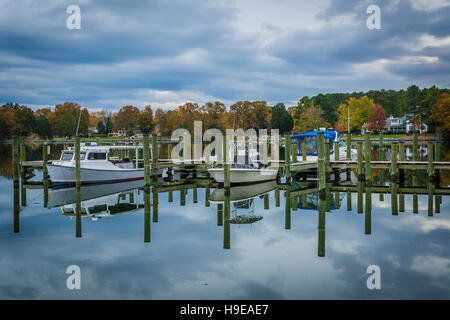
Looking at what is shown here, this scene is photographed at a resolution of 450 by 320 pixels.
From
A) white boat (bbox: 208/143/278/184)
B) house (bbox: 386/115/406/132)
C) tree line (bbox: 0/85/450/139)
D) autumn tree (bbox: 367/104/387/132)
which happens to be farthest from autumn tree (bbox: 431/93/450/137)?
white boat (bbox: 208/143/278/184)

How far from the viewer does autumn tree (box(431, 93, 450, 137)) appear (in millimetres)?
85981

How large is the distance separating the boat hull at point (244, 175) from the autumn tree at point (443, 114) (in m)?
74.1

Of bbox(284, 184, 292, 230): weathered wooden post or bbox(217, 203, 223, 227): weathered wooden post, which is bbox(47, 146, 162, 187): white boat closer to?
bbox(217, 203, 223, 227): weathered wooden post

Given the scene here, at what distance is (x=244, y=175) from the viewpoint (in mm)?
25359

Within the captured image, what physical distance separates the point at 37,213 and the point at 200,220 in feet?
26.6

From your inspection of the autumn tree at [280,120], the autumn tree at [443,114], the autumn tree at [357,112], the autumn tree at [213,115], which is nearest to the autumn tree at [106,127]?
the autumn tree at [213,115]

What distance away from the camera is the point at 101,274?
11172 mm

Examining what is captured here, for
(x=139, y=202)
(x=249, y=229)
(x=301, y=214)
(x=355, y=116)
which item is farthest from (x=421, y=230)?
(x=355, y=116)

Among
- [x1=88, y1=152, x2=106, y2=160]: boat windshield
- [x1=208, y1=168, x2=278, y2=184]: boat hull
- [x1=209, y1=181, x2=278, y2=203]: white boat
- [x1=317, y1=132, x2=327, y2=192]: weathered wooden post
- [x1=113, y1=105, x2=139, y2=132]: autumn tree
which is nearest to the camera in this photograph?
[x1=317, y1=132, x2=327, y2=192]: weathered wooden post

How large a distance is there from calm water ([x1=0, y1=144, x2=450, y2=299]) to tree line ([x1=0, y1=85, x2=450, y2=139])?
260 ft

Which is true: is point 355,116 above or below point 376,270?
above

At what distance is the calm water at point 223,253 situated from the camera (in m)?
10.1
